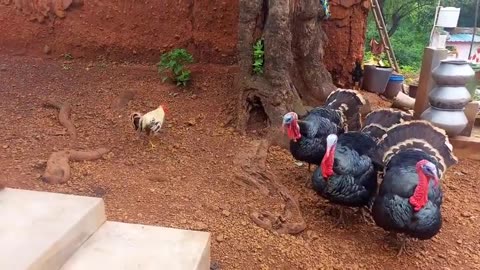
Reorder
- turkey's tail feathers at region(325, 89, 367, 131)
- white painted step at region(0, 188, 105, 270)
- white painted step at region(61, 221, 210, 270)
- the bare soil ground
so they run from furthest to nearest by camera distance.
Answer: turkey's tail feathers at region(325, 89, 367, 131) → the bare soil ground → white painted step at region(61, 221, 210, 270) → white painted step at region(0, 188, 105, 270)

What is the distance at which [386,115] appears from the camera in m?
3.48

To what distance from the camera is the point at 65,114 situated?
4105 millimetres

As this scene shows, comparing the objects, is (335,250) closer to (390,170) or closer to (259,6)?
(390,170)

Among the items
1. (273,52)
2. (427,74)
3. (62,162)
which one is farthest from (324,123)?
(62,162)

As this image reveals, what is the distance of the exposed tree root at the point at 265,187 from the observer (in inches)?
114

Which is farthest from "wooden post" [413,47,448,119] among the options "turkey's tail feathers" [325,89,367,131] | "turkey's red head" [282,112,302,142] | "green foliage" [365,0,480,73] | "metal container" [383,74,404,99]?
"green foliage" [365,0,480,73]

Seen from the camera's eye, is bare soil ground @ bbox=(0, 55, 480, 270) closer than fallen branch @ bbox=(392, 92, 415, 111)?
Yes

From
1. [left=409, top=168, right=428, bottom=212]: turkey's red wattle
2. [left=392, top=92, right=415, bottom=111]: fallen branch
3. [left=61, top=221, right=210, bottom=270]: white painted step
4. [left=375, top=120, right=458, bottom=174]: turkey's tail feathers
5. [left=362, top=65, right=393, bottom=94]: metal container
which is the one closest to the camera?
[left=61, top=221, right=210, bottom=270]: white painted step

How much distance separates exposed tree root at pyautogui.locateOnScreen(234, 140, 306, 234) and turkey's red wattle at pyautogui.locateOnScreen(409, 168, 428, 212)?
0.75 meters

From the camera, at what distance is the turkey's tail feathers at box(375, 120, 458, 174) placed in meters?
2.99

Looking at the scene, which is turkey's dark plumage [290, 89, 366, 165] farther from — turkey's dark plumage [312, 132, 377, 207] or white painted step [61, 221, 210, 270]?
white painted step [61, 221, 210, 270]

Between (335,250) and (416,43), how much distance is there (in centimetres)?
1614

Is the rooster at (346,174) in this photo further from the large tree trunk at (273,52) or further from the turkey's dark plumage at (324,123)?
the large tree trunk at (273,52)

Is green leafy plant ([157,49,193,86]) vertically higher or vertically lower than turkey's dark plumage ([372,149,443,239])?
higher
